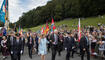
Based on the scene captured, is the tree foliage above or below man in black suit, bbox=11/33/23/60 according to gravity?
above

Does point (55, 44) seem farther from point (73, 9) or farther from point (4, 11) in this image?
point (73, 9)

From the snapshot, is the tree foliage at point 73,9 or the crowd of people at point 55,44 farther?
the tree foliage at point 73,9

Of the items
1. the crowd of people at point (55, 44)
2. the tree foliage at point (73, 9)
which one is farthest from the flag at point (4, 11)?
the tree foliage at point (73, 9)

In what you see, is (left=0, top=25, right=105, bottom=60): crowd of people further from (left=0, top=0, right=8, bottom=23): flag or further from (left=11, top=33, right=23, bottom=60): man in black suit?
(left=0, top=0, right=8, bottom=23): flag

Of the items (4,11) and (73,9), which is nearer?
(4,11)

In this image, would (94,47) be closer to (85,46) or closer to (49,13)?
(85,46)

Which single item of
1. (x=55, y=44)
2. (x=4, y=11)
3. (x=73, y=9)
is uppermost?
(x=73, y=9)

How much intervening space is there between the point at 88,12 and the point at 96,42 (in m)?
46.5

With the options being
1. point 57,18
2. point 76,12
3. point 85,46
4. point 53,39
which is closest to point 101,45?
point 85,46

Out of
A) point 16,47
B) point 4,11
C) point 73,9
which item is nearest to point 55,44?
point 16,47

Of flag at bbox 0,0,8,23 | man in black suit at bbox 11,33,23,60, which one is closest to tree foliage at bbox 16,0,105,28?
flag at bbox 0,0,8,23

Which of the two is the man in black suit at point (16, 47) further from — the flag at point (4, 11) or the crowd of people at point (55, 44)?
the flag at point (4, 11)

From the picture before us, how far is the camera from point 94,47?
9828 millimetres

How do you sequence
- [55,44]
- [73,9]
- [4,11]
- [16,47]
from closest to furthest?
1. [16,47]
2. [55,44]
3. [4,11]
4. [73,9]
